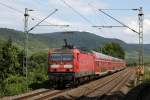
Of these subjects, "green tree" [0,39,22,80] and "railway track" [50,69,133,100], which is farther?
"green tree" [0,39,22,80]

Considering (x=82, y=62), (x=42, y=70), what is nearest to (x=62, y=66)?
(x=82, y=62)

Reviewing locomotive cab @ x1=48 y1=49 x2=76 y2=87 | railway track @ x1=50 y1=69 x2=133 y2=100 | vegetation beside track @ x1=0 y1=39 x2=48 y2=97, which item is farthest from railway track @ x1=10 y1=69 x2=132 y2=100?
vegetation beside track @ x1=0 y1=39 x2=48 y2=97

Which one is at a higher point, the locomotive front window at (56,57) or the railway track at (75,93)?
the locomotive front window at (56,57)

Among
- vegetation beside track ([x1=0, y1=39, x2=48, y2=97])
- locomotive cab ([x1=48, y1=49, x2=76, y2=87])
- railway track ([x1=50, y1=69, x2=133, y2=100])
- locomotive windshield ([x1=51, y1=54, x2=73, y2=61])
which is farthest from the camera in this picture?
vegetation beside track ([x1=0, y1=39, x2=48, y2=97])

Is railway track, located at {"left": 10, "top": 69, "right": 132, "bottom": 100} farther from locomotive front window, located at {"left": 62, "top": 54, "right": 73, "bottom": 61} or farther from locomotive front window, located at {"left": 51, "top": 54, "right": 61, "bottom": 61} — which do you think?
locomotive front window, located at {"left": 51, "top": 54, "right": 61, "bottom": 61}

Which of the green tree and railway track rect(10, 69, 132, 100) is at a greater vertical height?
the green tree

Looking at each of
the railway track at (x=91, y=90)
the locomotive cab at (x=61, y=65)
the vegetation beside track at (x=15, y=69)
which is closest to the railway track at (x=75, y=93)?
the railway track at (x=91, y=90)

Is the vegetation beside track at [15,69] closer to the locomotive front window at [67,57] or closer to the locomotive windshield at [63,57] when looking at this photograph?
the locomotive windshield at [63,57]

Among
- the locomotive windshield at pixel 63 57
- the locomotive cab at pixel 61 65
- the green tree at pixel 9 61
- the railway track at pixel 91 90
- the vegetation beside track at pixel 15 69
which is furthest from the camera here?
the green tree at pixel 9 61

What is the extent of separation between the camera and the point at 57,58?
36.6 m

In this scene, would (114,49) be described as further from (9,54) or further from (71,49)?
(71,49)

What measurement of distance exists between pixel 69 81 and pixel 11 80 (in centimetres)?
856

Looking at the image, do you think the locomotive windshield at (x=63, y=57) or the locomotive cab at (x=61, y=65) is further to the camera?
the locomotive windshield at (x=63, y=57)

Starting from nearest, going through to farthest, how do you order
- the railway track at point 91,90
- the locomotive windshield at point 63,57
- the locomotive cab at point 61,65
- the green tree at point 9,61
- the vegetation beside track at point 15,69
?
the railway track at point 91,90 < the locomotive cab at point 61,65 < the locomotive windshield at point 63,57 < the vegetation beside track at point 15,69 < the green tree at point 9,61
